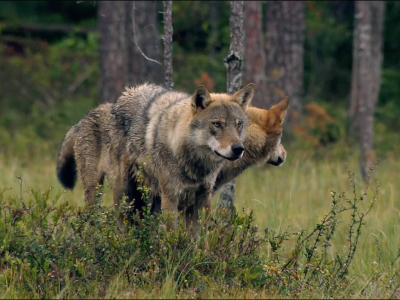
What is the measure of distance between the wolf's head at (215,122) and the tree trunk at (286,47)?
8.59 meters

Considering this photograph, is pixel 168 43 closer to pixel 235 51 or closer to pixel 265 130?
pixel 235 51

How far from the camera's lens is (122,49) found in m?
14.9

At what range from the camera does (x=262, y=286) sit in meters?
4.71

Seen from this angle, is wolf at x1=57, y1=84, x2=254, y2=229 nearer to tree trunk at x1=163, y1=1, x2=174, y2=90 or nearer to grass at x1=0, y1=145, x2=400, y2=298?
tree trunk at x1=163, y1=1, x2=174, y2=90

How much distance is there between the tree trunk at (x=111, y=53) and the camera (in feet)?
46.5

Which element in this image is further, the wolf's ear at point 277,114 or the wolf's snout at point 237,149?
the wolf's ear at point 277,114

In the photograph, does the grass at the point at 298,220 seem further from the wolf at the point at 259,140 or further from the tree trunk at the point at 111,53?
the tree trunk at the point at 111,53

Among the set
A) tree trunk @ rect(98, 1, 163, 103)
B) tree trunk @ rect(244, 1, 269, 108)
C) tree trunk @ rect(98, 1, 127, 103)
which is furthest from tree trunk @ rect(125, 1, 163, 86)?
tree trunk @ rect(244, 1, 269, 108)

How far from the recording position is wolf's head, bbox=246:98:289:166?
603cm

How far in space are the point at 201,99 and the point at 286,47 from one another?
9.63m

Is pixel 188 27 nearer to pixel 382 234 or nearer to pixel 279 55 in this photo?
pixel 279 55

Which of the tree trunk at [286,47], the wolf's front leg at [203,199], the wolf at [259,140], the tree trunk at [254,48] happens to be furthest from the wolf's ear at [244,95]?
the tree trunk at [286,47]

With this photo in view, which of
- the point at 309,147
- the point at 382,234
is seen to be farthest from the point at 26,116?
the point at 382,234

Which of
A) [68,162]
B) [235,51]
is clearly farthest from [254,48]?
[68,162]
